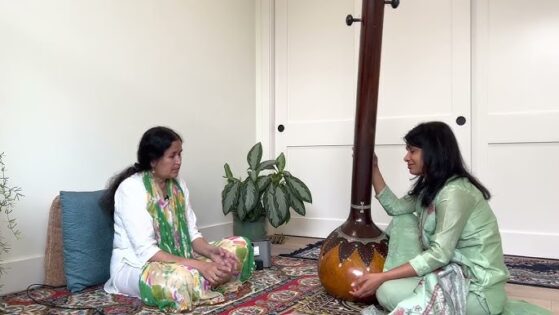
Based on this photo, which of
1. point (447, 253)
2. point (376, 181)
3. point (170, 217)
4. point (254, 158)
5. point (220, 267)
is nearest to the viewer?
point (447, 253)

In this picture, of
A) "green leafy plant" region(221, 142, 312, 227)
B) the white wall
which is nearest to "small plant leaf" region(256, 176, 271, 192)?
"green leafy plant" region(221, 142, 312, 227)

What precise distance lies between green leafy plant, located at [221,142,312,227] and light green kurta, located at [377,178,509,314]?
1.61 meters

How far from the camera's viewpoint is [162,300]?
185 centimetres

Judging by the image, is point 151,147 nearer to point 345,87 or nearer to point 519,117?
point 345,87

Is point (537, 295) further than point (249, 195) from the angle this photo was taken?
No

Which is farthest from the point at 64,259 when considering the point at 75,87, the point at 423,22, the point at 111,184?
the point at 423,22

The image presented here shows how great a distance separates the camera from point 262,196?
3.22m

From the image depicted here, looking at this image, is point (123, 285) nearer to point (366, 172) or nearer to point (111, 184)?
point (111, 184)

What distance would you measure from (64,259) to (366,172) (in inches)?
60.7

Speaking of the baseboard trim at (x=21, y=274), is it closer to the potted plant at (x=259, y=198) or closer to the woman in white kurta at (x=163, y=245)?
the woman in white kurta at (x=163, y=245)

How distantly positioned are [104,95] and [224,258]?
1236mm

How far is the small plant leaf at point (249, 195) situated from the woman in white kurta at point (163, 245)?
767 millimetres

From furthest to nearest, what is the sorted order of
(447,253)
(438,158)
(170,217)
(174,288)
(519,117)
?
(519,117), (170,217), (174,288), (438,158), (447,253)

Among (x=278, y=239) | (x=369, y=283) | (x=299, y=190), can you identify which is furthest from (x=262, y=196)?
(x=369, y=283)
